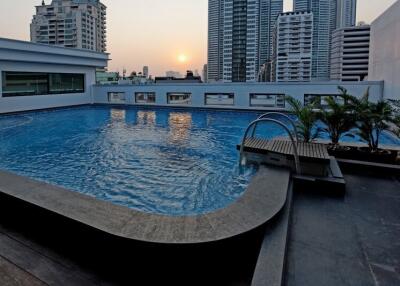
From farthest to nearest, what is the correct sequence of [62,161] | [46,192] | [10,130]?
[10,130]
[62,161]
[46,192]

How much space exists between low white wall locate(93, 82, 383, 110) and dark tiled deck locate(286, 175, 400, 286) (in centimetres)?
1192

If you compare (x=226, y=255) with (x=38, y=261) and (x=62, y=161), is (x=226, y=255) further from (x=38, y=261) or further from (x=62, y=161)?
(x=62, y=161)

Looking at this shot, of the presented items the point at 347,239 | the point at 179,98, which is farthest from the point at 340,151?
the point at 179,98

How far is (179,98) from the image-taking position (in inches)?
839

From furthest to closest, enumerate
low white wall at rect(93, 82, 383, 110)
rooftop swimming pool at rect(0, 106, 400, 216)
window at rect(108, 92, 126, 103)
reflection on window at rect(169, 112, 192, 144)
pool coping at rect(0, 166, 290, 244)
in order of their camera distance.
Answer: window at rect(108, 92, 126, 103) → low white wall at rect(93, 82, 383, 110) → reflection on window at rect(169, 112, 192, 144) → rooftop swimming pool at rect(0, 106, 400, 216) → pool coping at rect(0, 166, 290, 244)

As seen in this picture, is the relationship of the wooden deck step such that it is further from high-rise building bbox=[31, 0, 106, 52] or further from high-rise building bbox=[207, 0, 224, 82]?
high-rise building bbox=[31, 0, 106, 52]

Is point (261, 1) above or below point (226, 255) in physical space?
above

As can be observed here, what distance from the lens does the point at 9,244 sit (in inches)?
117

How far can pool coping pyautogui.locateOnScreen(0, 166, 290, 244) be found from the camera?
263cm

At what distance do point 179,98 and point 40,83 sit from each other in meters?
8.90

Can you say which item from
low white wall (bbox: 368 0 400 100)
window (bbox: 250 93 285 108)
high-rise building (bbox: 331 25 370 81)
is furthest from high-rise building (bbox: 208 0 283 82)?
low white wall (bbox: 368 0 400 100)

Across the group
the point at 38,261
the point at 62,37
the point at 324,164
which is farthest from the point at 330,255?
the point at 62,37

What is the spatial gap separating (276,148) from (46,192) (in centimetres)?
364

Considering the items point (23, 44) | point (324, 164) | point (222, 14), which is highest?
point (222, 14)
